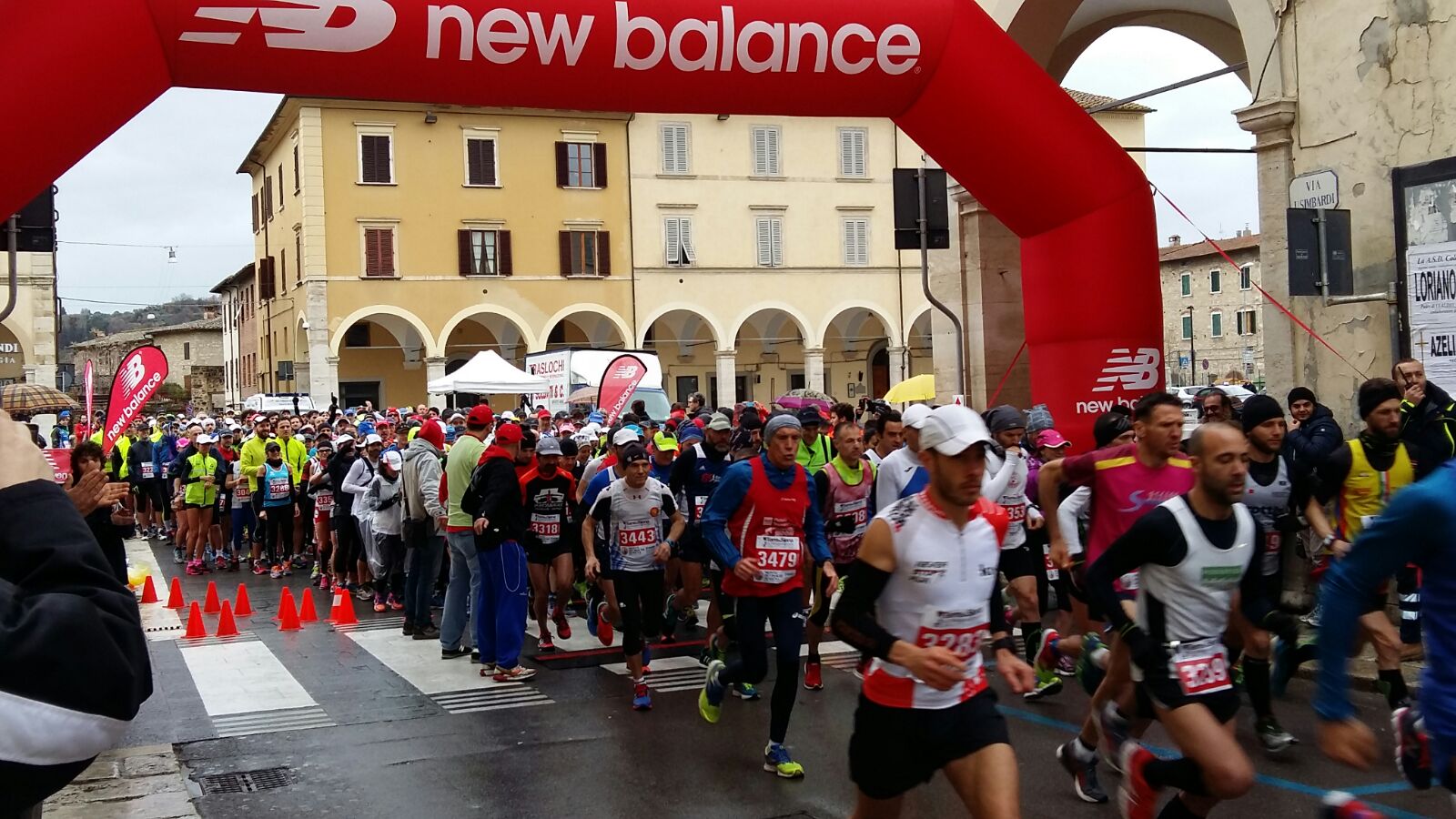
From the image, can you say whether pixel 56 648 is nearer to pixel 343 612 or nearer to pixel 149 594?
pixel 343 612

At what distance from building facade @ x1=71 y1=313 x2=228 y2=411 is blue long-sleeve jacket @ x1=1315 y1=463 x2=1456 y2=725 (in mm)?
71394

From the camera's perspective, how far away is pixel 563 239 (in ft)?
148

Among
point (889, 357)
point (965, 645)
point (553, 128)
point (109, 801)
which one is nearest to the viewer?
point (965, 645)

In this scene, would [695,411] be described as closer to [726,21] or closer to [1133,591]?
[726,21]

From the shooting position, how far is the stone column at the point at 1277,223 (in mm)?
11633

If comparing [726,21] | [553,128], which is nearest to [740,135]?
[553,128]

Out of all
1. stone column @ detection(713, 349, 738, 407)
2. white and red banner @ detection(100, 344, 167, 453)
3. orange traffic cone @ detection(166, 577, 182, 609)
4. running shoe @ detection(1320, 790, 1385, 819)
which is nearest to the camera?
running shoe @ detection(1320, 790, 1385, 819)

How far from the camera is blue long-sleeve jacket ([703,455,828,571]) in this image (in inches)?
297

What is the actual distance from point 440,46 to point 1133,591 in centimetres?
556

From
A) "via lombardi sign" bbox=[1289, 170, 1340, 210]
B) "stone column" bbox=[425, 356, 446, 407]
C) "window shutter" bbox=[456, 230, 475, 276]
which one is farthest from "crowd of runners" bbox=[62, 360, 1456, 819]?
"window shutter" bbox=[456, 230, 475, 276]

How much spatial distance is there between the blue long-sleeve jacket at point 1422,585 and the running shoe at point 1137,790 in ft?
4.22

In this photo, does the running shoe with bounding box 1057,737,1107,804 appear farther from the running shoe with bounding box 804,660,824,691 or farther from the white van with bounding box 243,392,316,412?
the white van with bounding box 243,392,316,412

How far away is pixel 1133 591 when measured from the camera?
22.8 feet

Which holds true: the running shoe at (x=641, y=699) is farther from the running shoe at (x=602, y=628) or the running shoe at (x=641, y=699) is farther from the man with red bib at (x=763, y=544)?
the running shoe at (x=602, y=628)
